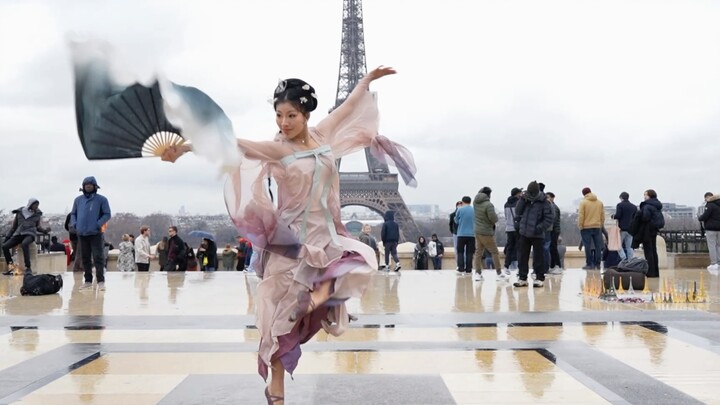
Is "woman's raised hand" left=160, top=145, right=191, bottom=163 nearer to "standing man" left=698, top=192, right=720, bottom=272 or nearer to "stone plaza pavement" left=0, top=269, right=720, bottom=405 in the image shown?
"stone plaza pavement" left=0, top=269, right=720, bottom=405

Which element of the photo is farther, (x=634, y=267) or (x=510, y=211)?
(x=510, y=211)

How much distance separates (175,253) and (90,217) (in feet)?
20.0

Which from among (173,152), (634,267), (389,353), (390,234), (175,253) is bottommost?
(389,353)

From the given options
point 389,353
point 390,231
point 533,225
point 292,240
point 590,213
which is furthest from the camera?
point 390,231

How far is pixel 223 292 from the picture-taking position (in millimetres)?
11570

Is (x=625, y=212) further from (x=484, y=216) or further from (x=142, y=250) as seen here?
(x=142, y=250)

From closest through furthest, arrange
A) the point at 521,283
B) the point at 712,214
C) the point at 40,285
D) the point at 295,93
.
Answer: the point at 295,93 → the point at 40,285 → the point at 521,283 → the point at 712,214

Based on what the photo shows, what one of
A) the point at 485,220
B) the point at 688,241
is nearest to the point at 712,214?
the point at 688,241

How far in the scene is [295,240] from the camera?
3.94m

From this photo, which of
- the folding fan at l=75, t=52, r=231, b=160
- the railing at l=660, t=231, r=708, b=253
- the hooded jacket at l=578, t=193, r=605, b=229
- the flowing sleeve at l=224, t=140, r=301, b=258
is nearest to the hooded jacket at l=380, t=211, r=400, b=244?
the hooded jacket at l=578, t=193, r=605, b=229

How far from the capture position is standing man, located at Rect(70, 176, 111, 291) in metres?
11.3

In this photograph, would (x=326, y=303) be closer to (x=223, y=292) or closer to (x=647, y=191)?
(x=223, y=292)

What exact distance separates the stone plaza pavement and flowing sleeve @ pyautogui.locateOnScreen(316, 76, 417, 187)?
4.46 feet

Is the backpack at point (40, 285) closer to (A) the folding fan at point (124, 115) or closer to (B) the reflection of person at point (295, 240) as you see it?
(B) the reflection of person at point (295, 240)
